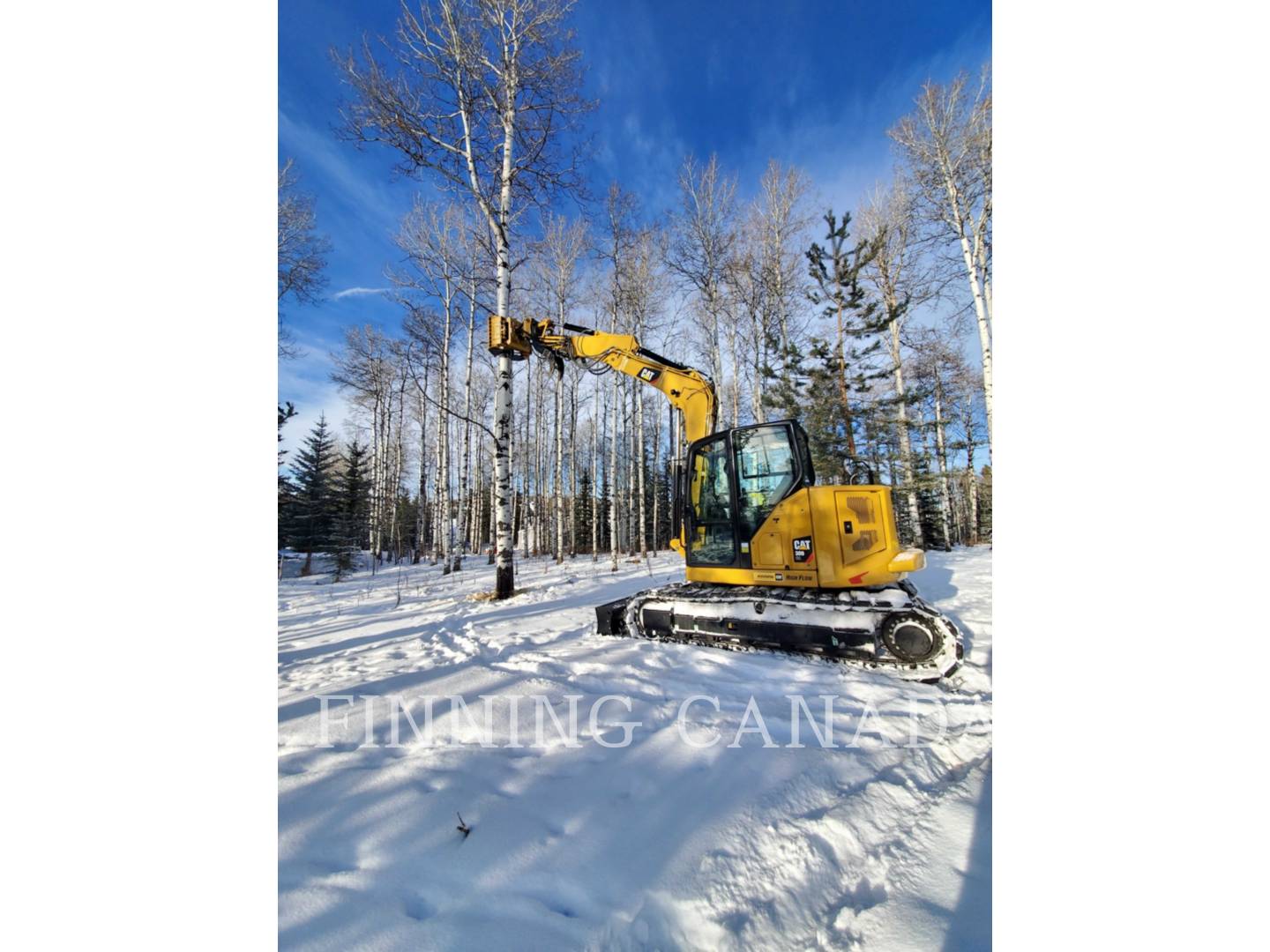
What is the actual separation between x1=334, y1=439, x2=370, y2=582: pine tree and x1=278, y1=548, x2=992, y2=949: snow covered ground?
11.5 meters

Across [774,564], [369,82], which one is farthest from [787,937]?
[369,82]

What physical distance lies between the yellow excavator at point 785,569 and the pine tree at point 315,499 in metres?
13.2

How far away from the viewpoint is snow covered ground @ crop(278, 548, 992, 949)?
1105mm

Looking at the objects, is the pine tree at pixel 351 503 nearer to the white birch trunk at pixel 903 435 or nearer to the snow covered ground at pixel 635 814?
the snow covered ground at pixel 635 814

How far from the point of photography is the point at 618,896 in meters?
1.17

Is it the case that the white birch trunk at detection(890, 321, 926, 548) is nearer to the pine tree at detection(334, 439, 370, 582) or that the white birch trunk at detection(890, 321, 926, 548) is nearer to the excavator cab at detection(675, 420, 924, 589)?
the excavator cab at detection(675, 420, 924, 589)

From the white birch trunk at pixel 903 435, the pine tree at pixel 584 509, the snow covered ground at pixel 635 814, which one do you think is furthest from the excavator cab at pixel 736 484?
the pine tree at pixel 584 509

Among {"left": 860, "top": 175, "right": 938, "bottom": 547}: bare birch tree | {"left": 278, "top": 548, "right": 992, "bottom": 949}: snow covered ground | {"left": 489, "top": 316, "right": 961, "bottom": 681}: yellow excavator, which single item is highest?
{"left": 860, "top": 175, "right": 938, "bottom": 547}: bare birch tree

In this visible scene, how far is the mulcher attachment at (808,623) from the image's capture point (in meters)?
2.99

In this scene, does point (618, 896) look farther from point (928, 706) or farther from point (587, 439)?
point (587, 439)

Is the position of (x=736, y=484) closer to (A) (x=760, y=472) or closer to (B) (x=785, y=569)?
(A) (x=760, y=472)

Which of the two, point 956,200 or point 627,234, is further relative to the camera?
point 627,234

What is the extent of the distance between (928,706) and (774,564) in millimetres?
1515

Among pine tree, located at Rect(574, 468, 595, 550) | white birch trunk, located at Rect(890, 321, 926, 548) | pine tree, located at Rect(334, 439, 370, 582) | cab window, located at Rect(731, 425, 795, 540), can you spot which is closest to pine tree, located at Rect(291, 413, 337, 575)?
pine tree, located at Rect(334, 439, 370, 582)
